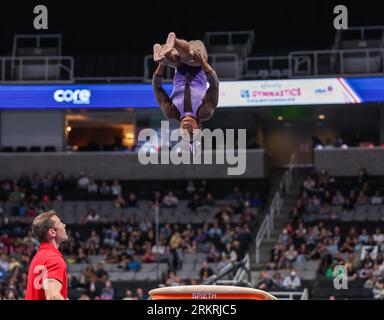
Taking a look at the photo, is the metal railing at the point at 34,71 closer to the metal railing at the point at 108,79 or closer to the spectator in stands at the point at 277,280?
the metal railing at the point at 108,79

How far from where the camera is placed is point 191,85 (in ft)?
33.6

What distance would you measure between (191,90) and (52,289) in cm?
539

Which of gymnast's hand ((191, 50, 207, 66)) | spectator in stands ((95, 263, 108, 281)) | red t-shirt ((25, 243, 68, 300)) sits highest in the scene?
gymnast's hand ((191, 50, 207, 66))

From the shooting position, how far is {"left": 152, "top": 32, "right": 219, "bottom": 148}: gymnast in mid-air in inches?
385

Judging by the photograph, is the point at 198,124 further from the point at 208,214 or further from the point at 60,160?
the point at 60,160

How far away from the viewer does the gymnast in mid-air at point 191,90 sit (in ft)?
32.1

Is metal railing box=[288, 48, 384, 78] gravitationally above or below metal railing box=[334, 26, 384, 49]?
below

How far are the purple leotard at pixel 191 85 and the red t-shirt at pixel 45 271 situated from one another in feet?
16.2

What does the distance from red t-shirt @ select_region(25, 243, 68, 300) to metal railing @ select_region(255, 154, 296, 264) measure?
63.3 ft

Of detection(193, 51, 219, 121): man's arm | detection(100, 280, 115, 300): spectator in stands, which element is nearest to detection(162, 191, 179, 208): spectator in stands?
detection(100, 280, 115, 300): spectator in stands

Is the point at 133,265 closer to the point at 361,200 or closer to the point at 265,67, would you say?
the point at 361,200

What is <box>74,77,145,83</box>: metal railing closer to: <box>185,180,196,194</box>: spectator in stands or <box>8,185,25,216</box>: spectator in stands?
<box>185,180,196,194</box>: spectator in stands
